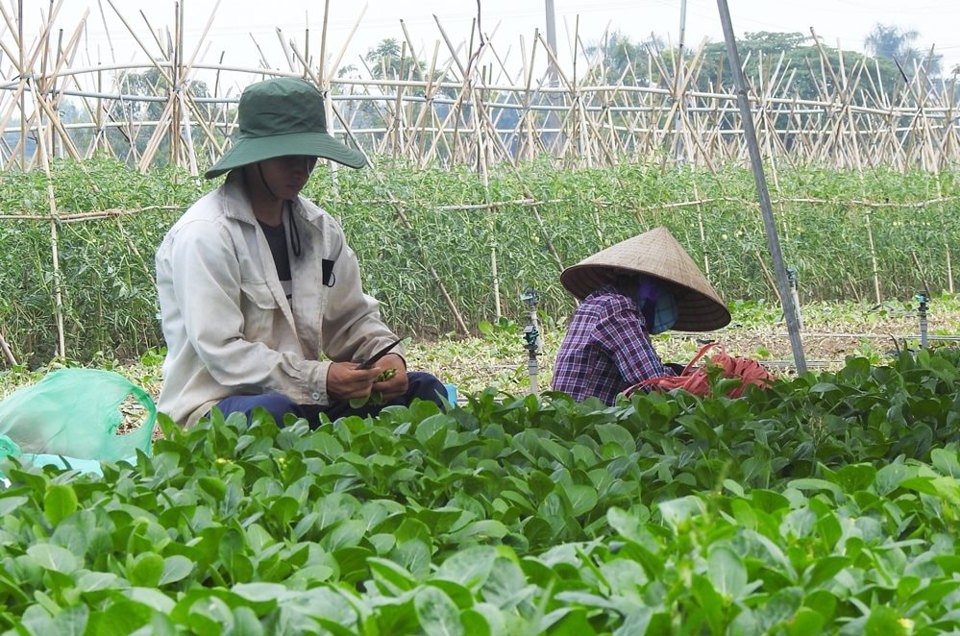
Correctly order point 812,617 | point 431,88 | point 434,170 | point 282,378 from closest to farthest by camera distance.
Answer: point 812,617
point 282,378
point 434,170
point 431,88

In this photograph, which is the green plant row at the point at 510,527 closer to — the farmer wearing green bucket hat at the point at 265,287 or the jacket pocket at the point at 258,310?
the farmer wearing green bucket hat at the point at 265,287

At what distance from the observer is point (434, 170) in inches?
370

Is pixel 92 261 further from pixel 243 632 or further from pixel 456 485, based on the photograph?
pixel 243 632

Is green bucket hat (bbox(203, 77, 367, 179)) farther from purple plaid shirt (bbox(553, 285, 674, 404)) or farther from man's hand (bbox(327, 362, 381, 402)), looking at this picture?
purple plaid shirt (bbox(553, 285, 674, 404))

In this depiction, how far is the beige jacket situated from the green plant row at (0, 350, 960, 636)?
868 millimetres

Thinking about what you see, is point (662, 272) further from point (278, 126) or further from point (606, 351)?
point (278, 126)

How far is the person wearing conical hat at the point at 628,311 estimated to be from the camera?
12.9 feet

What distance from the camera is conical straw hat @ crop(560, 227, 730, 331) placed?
12.9ft

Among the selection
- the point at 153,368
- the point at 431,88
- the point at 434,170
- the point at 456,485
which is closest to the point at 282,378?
the point at 456,485

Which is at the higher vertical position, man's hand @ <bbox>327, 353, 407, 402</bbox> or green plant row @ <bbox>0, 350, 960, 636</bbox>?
green plant row @ <bbox>0, 350, 960, 636</bbox>

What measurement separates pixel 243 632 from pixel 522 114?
1090cm

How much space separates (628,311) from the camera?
4004 mm

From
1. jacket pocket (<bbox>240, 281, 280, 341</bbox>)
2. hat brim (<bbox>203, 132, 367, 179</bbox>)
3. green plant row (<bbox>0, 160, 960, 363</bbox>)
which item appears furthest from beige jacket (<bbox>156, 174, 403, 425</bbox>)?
green plant row (<bbox>0, 160, 960, 363</bbox>)

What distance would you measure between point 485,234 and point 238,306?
5.86 m
